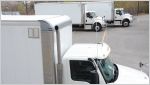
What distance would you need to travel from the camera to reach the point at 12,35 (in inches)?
144

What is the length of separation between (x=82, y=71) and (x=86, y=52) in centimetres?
30

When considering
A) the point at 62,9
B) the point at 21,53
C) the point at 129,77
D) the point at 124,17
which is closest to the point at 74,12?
the point at 62,9

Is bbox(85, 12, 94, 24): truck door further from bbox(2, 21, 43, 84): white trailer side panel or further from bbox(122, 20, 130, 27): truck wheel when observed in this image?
bbox(2, 21, 43, 84): white trailer side panel

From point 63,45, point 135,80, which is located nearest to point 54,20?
point 63,45

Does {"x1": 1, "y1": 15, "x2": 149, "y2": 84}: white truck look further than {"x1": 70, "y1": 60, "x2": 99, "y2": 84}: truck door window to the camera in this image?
No

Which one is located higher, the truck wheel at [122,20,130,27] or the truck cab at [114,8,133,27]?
the truck cab at [114,8,133,27]

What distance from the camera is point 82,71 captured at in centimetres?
389

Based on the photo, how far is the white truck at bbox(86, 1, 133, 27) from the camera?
18688 mm

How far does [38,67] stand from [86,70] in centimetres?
59

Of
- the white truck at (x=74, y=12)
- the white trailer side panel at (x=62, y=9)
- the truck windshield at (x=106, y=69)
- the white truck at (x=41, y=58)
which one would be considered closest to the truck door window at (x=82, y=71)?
the white truck at (x=41, y=58)

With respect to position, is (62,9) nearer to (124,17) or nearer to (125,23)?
(124,17)

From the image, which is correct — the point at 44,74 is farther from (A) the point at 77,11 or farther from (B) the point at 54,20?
(A) the point at 77,11

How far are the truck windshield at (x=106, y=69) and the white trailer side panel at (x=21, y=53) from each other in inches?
30.2

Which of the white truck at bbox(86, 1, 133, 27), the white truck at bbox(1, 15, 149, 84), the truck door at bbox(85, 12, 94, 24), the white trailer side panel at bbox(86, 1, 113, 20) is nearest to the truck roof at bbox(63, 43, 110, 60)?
the white truck at bbox(1, 15, 149, 84)
